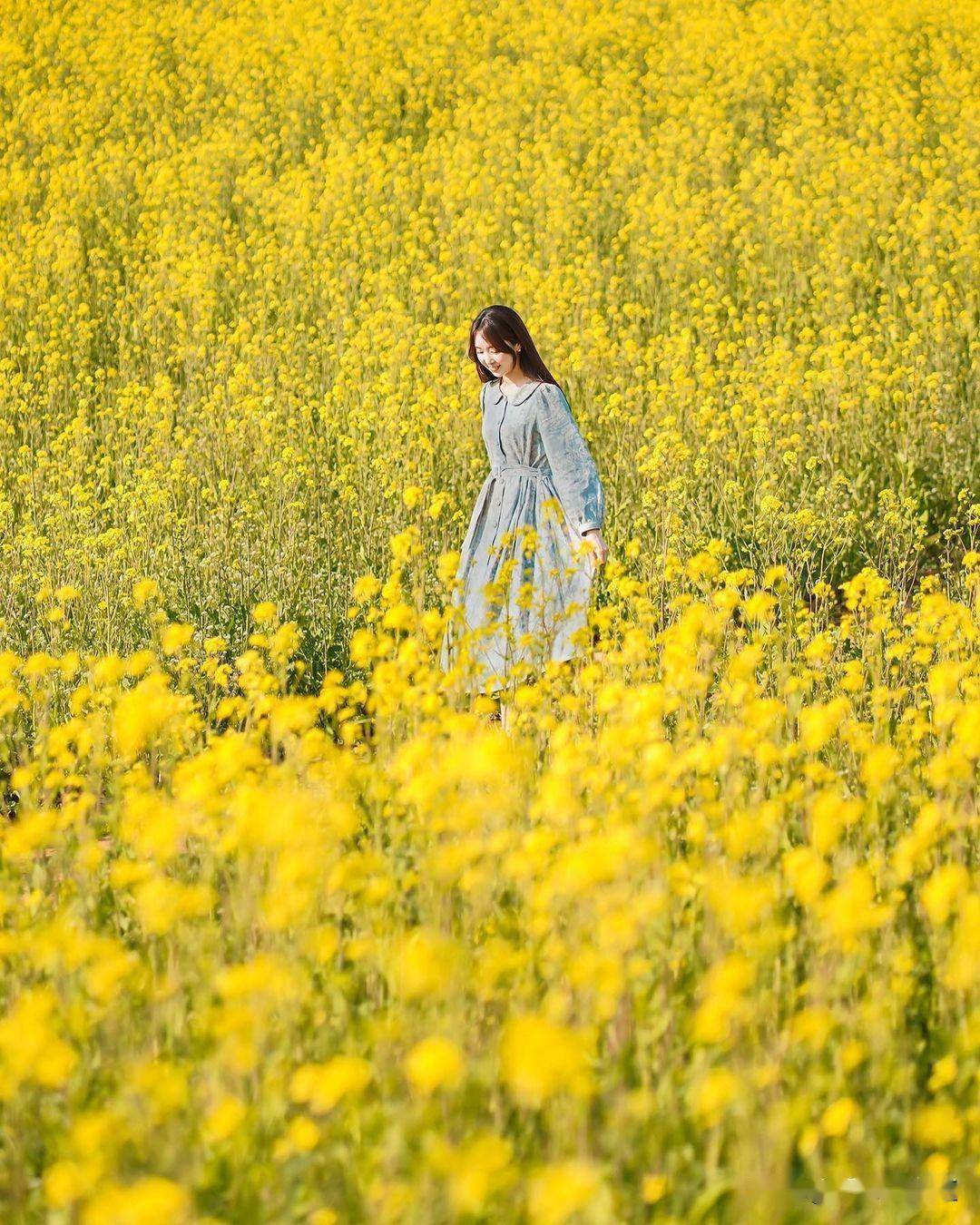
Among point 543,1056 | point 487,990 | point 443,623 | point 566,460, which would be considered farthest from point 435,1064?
point 566,460

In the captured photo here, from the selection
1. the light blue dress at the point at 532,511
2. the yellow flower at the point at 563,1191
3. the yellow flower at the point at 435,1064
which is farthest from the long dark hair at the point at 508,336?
the yellow flower at the point at 563,1191

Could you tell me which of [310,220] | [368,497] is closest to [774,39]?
[310,220]

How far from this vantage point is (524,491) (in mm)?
4938

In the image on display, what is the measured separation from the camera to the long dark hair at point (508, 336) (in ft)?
15.6

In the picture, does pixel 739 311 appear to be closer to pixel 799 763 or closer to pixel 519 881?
pixel 799 763

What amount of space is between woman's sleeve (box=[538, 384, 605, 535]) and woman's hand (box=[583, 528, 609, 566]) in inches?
2.4

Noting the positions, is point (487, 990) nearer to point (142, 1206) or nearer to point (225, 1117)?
point (225, 1117)

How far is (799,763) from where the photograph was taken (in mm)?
3396

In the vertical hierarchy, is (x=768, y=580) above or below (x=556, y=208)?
below

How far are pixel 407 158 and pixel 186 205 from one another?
209 centimetres

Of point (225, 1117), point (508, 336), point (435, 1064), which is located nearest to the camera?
point (435, 1064)

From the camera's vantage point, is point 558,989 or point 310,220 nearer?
point 558,989

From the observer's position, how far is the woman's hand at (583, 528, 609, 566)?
4559 millimetres

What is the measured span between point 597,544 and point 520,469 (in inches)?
19.6
